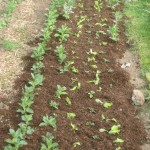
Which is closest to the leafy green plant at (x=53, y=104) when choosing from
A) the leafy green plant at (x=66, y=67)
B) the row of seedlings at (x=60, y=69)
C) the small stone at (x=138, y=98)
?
the row of seedlings at (x=60, y=69)

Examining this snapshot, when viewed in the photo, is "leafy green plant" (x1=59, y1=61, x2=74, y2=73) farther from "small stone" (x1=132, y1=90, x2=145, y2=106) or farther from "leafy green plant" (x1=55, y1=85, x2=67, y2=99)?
"small stone" (x1=132, y1=90, x2=145, y2=106)

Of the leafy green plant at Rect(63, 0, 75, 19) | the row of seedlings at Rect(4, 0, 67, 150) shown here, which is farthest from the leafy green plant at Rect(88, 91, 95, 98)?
the leafy green plant at Rect(63, 0, 75, 19)

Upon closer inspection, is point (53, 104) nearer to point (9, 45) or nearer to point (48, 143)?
point (48, 143)

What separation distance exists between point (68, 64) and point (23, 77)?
1.01 m

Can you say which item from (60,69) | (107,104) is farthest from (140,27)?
(107,104)

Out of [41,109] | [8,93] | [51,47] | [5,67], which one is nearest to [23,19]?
[51,47]

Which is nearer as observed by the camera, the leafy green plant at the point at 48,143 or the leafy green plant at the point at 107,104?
the leafy green plant at the point at 48,143

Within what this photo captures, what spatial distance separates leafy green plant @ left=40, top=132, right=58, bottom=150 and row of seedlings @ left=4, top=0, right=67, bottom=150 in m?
0.25

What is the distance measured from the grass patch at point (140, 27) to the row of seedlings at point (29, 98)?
2.26 meters

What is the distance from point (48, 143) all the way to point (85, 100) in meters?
1.69

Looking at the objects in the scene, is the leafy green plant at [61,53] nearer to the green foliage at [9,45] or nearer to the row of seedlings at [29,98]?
the row of seedlings at [29,98]

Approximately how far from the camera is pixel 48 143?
18.1 ft

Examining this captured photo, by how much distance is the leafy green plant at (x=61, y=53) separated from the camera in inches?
315

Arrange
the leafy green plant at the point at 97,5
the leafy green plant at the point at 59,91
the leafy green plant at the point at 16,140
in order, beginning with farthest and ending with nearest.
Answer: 1. the leafy green plant at the point at 97,5
2. the leafy green plant at the point at 59,91
3. the leafy green plant at the point at 16,140
